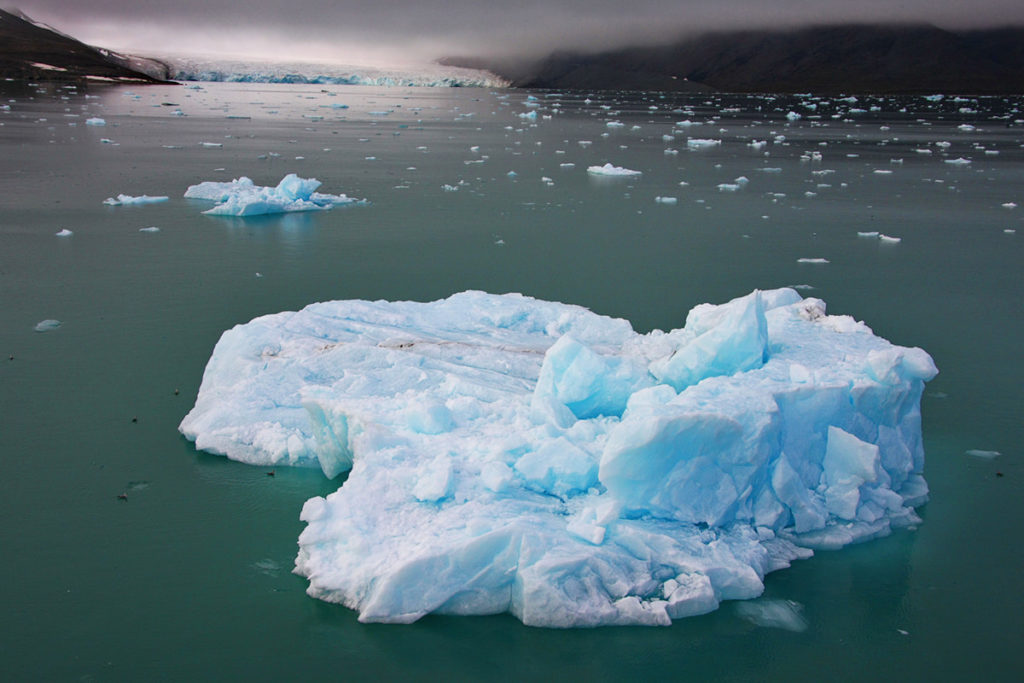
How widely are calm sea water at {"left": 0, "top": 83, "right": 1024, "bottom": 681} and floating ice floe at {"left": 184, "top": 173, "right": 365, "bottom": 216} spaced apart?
263mm

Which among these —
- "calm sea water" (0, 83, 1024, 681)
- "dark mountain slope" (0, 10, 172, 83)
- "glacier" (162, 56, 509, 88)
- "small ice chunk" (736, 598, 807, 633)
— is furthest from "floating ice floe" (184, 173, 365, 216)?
"glacier" (162, 56, 509, 88)

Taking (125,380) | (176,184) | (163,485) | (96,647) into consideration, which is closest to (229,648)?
(96,647)

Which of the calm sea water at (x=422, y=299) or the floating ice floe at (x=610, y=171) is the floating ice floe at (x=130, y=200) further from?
the floating ice floe at (x=610, y=171)

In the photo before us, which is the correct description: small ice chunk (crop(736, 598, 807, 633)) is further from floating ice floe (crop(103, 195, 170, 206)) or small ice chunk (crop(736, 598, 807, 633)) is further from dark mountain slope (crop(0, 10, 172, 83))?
dark mountain slope (crop(0, 10, 172, 83))

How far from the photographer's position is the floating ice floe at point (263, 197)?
11.8 metres

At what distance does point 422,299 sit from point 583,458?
417 cm

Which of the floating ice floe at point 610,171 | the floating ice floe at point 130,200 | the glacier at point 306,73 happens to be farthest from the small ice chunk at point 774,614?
the glacier at point 306,73

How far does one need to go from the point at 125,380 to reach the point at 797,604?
15.7 feet

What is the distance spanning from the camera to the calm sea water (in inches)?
139

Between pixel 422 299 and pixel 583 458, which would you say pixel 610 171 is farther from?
pixel 583 458

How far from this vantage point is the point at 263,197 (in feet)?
39.7

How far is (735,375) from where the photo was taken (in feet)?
15.1

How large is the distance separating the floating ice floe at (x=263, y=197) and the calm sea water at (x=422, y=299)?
263 mm

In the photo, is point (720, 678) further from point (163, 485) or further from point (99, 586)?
point (163, 485)
